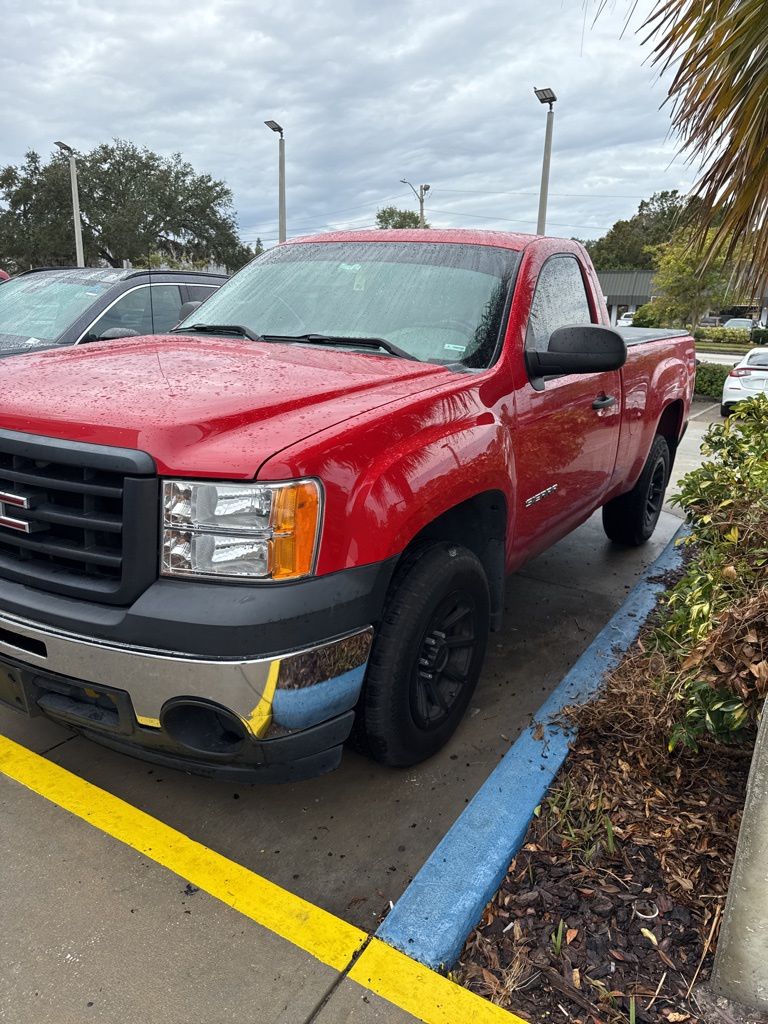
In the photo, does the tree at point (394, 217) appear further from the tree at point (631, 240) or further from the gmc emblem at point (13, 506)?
the gmc emblem at point (13, 506)

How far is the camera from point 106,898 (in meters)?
2.15

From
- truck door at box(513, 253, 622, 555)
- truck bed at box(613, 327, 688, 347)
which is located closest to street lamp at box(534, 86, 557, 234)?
truck bed at box(613, 327, 688, 347)

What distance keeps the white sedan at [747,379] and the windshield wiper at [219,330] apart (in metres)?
11.2

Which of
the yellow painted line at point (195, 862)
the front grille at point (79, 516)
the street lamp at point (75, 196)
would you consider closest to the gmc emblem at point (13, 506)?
the front grille at point (79, 516)

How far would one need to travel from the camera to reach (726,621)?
7.48 feet

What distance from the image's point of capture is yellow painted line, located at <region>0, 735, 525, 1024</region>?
1.85 m

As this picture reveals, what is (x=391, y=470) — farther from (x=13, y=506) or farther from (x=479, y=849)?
(x=479, y=849)

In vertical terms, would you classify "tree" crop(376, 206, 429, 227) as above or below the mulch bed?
above

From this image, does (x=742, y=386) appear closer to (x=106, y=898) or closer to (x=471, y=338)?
(x=471, y=338)

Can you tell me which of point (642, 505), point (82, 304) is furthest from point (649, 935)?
point (82, 304)

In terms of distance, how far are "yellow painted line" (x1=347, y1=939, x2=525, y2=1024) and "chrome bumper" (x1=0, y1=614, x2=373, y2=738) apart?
0.63 meters

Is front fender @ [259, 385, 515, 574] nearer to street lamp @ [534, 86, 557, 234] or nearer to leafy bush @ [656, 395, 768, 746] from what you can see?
leafy bush @ [656, 395, 768, 746]

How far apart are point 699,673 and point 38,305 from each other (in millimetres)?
5831

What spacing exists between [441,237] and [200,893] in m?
2.81
